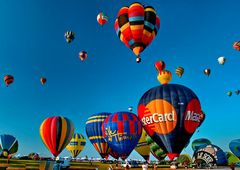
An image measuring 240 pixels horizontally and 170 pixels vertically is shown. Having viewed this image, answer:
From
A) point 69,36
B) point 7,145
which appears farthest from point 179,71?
point 7,145

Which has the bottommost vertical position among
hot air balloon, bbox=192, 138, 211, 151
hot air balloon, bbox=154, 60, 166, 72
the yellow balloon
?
hot air balloon, bbox=192, 138, 211, 151

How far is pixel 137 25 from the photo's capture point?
30531 mm

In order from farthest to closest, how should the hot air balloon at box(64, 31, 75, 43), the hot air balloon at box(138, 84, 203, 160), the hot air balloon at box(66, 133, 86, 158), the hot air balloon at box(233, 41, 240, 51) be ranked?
the hot air balloon at box(66, 133, 86, 158)
the hot air balloon at box(233, 41, 240, 51)
the hot air balloon at box(64, 31, 75, 43)
the hot air balloon at box(138, 84, 203, 160)

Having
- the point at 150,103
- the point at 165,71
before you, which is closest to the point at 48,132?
the point at 150,103

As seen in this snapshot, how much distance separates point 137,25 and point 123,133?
1301 centimetres

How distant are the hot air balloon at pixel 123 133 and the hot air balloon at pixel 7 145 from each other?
22.0 m

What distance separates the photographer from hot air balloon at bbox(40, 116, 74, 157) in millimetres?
37531

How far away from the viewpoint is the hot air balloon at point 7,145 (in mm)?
49409

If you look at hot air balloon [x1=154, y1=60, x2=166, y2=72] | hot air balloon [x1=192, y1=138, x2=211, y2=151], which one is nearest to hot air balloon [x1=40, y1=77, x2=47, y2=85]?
hot air balloon [x1=154, y1=60, x2=166, y2=72]

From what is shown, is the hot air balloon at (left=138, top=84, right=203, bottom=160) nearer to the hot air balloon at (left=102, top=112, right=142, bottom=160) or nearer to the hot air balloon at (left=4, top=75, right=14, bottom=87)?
the hot air balloon at (left=102, top=112, right=142, bottom=160)

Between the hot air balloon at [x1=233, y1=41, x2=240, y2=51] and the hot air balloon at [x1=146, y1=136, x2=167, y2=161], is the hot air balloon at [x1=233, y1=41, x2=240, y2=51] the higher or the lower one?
the higher one

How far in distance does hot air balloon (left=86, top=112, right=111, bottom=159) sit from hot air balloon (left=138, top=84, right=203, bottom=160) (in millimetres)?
11664

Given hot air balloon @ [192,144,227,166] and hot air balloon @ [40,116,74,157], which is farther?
hot air balloon @ [192,144,227,166]

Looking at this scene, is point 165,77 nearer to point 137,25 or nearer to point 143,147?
point 137,25
